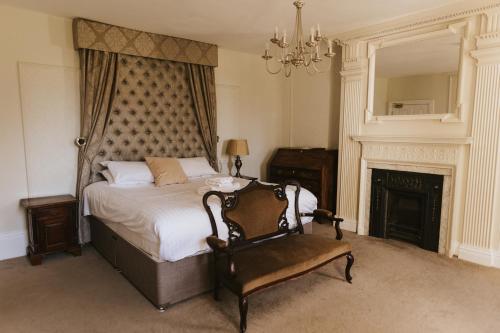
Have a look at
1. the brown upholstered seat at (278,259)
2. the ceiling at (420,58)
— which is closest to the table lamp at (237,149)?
the ceiling at (420,58)

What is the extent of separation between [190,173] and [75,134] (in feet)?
4.62

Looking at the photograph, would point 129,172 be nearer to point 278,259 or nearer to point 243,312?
point 278,259

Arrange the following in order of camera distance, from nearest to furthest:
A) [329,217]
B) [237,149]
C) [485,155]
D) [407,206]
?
[329,217] < [485,155] < [407,206] < [237,149]

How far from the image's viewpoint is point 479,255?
331cm

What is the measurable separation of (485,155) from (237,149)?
305 cm

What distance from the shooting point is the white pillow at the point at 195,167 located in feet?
13.8

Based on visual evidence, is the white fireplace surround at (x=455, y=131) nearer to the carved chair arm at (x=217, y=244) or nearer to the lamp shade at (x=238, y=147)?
the lamp shade at (x=238, y=147)

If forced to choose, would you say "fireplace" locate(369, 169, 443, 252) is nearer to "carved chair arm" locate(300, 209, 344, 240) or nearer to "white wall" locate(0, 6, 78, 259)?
"carved chair arm" locate(300, 209, 344, 240)

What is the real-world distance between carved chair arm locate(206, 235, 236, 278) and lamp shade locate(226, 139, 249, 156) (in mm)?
2602

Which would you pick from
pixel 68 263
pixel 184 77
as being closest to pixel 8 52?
pixel 184 77

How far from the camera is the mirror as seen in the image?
3.46m

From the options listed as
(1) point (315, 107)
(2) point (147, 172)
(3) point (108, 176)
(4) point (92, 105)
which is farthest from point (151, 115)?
(1) point (315, 107)

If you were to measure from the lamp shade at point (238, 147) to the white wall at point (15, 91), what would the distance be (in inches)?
93.8

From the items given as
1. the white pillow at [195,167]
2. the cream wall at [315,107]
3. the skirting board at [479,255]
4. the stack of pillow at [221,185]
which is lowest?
the skirting board at [479,255]
